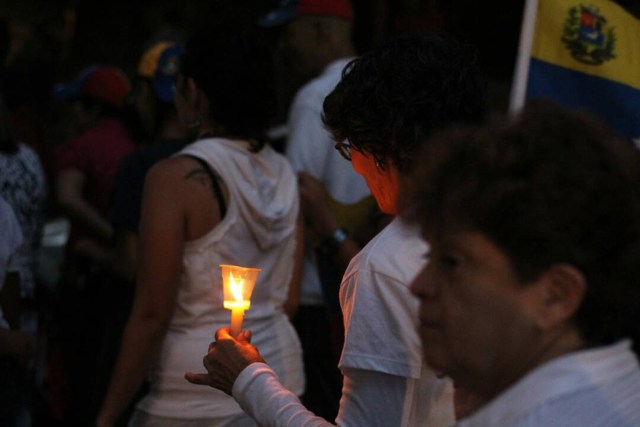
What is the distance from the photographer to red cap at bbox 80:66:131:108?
6.24 meters

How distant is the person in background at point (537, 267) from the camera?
1.36 meters

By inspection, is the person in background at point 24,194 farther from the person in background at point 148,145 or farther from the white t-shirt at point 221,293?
the white t-shirt at point 221,293

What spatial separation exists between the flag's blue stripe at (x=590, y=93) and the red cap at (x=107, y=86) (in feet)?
9.99

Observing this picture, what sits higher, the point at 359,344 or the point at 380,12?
the point at 359,344

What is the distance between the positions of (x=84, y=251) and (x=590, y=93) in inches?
111

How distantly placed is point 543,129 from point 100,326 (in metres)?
4.23

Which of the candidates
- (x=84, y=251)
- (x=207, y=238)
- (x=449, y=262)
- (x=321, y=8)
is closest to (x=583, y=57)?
(x=207, y=238)

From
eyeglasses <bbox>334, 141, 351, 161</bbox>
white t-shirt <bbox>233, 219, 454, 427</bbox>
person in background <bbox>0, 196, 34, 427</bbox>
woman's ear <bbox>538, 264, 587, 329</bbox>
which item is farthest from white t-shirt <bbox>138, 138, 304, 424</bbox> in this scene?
woman's ear <bbox>538, 264, 587, 329</bbox>

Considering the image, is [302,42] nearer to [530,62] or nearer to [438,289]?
[530,62]

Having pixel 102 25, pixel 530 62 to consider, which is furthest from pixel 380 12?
pixel 102 25

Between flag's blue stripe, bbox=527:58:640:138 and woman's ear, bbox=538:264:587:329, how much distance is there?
93.3 inches

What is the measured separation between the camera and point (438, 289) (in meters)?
1.47

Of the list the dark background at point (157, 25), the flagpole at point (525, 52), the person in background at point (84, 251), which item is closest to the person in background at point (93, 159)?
the person in background at point (84, 251)

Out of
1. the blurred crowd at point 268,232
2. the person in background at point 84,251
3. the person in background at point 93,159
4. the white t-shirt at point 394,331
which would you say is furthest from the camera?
the person in background at point 93,159
